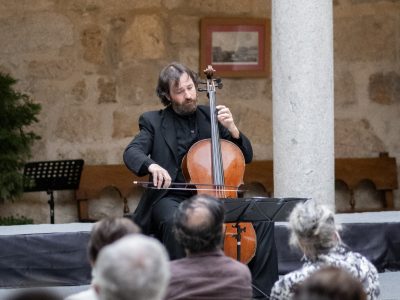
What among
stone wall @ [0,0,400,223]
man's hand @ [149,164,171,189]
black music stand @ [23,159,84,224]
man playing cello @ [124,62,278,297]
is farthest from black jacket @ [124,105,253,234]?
stone wall @ [0,0,400,223]

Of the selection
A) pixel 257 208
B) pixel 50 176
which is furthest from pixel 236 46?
pixel 257 208

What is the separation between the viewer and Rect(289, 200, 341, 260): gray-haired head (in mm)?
4641

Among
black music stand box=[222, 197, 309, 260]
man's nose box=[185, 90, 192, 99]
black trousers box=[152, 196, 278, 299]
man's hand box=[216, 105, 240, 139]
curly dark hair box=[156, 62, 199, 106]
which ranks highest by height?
curly dark hair box=[156, 62, 199, 106]

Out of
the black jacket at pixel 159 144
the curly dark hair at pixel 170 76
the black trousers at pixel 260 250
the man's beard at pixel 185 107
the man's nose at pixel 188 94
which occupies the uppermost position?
the curly dark hair at pixel 170 76

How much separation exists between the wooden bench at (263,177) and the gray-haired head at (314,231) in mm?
7114

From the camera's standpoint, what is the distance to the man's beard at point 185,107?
671 centimetres

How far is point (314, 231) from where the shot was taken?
4.64 meters

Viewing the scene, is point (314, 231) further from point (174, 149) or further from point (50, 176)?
point (50, 176)

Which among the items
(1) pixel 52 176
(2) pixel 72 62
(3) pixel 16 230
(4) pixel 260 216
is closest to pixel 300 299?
(4) pixel 260 216

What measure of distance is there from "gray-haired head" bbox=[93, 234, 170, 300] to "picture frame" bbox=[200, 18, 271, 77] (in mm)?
8884

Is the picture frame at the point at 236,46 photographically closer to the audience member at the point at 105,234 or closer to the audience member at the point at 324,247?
the audience member at the point at 324,247

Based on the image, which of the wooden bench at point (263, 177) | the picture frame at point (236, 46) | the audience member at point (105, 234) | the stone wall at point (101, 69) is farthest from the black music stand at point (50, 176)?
the audience member at point (105, 234)

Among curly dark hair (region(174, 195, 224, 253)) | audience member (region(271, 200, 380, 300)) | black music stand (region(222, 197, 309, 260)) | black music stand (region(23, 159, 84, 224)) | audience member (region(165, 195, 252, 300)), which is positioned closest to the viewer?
audience member (region(165, 195, 252, 300))

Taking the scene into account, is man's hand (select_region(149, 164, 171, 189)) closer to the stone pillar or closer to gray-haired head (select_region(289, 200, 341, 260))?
gray-haired head (select_region(289, 200, 341, 260))
